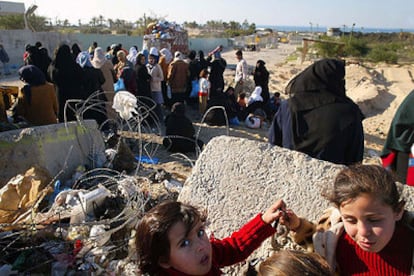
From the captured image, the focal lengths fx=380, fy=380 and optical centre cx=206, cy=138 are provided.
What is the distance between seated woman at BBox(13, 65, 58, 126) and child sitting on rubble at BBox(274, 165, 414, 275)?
14.5 ft

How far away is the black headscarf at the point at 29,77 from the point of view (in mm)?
4961

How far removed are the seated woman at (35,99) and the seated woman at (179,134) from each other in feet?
5.91

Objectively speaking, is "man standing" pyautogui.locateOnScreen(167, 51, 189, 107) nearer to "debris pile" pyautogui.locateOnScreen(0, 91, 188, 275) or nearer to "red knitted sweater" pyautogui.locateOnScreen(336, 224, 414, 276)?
"debris pile" pyautogui.locateOnScreen(0, 91, 188, 275)

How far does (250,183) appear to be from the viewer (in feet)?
7.50

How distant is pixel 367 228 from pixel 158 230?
773 millimetres

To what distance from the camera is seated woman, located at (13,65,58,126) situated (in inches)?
197

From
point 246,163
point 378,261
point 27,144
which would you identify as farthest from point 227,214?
point 27,144

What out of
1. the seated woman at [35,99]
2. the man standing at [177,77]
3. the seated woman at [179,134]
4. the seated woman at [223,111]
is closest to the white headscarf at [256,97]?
the seated woman at [223,111]

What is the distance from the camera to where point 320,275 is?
1.14 meters

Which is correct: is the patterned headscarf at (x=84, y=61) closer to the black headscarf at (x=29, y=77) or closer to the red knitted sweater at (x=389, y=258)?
the black headscarf at (x=29, y=77)

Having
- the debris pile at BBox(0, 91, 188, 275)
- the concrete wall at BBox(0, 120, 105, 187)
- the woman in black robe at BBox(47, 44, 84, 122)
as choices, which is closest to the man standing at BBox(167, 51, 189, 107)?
the woman in black robe at BBox(47, 44, 84, 122)

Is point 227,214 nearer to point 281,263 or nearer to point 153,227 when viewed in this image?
point 153,227

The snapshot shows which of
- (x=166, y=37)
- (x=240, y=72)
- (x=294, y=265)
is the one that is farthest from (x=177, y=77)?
(x=294, y=265)

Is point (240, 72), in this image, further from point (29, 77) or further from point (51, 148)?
point (51, 148)
